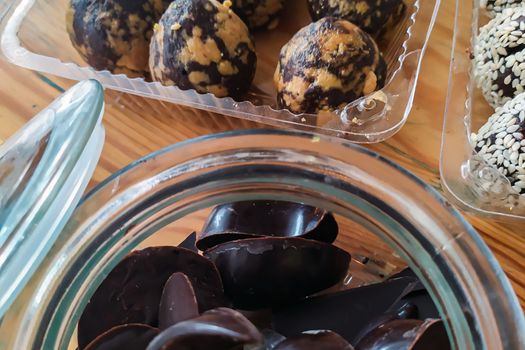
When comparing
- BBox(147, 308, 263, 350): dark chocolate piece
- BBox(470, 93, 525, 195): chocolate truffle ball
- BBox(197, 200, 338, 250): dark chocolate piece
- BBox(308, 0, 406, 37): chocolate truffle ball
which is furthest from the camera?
BBox(308, 0, 406, 37): chocolate truffle ball

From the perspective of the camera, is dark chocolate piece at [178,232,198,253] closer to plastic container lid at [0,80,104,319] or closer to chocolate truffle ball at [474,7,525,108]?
plastic container lid at [0,80,104,319]

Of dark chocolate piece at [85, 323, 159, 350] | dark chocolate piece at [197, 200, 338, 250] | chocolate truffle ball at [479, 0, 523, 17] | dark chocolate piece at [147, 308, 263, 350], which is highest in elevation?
chocolate truffle ball at [479, 0, 523, 17]

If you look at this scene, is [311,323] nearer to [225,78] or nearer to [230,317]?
[230,317]

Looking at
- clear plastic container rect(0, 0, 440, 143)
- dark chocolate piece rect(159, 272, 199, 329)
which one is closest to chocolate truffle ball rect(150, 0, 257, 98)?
clear plastic container rect(0, 0, 440, 143)

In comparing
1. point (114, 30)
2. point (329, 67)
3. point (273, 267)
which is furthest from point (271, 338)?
point (114, 30)

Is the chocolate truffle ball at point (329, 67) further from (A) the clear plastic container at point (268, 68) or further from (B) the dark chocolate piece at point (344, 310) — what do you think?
(B) the dark chocolate piece at point (344, 310)

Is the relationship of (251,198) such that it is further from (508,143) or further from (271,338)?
(508,143)

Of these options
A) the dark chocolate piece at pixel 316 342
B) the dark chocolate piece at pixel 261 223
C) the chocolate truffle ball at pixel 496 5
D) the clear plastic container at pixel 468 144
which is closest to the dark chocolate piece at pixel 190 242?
the dark chocolate piece at pixel 261 223
